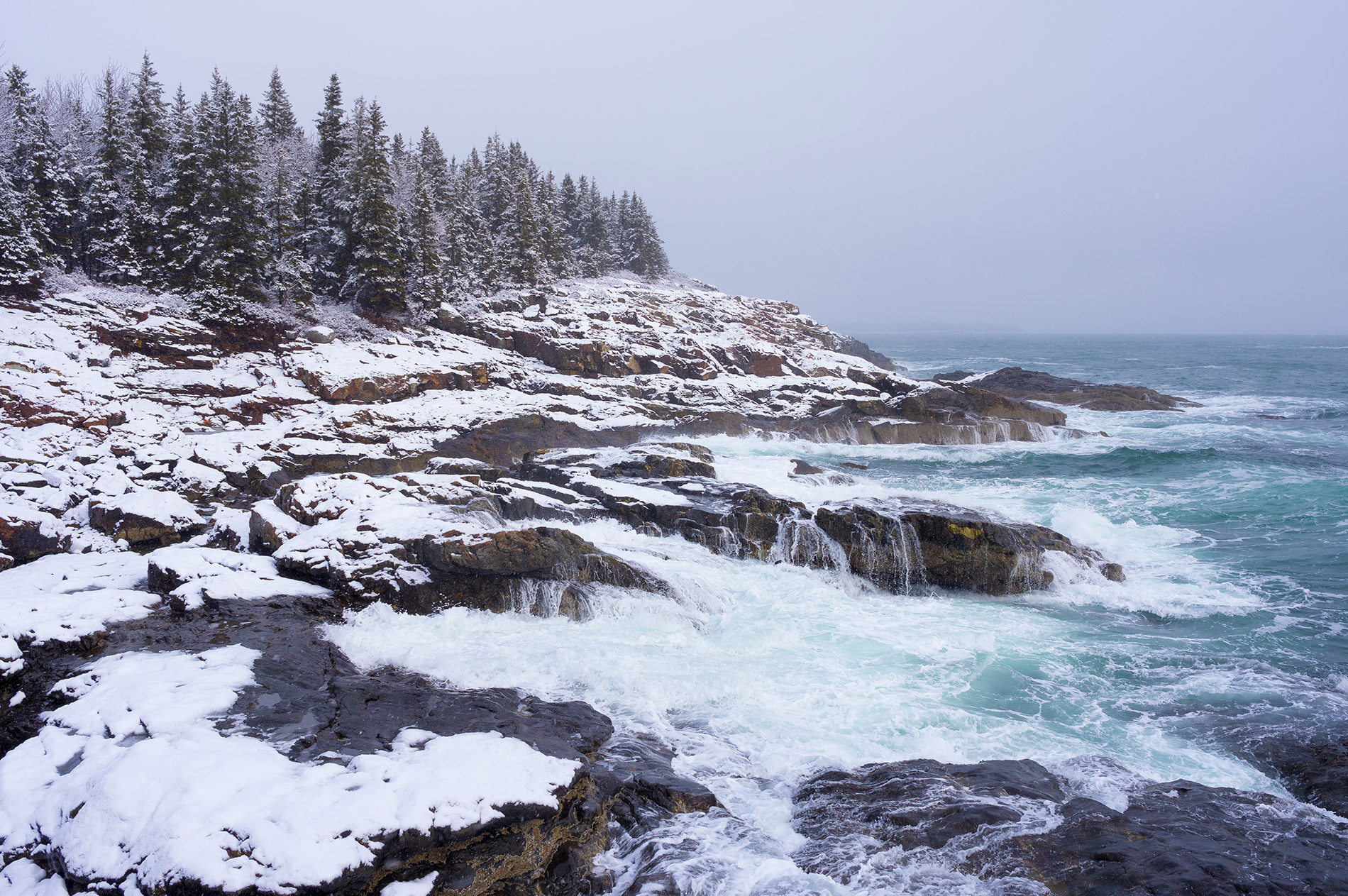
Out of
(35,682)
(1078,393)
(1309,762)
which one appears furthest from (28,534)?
(1078,393)

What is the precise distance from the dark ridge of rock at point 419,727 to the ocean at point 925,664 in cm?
45

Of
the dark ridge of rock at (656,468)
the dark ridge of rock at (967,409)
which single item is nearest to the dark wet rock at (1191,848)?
the dark ridge of rock at (656,468)

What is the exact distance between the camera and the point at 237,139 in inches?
1248

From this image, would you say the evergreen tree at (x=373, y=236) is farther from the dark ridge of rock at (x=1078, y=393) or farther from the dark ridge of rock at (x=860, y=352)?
the dark ridge of rock at (x=860, y=352)

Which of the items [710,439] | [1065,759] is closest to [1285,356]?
[710,439]

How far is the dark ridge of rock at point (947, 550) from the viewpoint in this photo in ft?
52.6

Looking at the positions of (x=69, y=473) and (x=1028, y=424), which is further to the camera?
(x=1028, y=424)

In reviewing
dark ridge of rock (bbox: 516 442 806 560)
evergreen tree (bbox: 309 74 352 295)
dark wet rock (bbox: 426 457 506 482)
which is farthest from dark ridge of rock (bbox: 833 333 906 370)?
dark wet rock (bbox: 426 457 506 482)

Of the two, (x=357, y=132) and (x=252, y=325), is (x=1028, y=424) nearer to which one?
(x=252, y=325)

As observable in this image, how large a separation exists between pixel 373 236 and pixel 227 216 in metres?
6.70

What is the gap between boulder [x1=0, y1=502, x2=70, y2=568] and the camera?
43.8 ft

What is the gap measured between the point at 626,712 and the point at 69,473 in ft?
53.2

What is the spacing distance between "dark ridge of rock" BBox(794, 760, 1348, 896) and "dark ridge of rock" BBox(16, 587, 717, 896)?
174 cm

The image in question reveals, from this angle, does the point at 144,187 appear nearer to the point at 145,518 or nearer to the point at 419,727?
the point at 145,518
